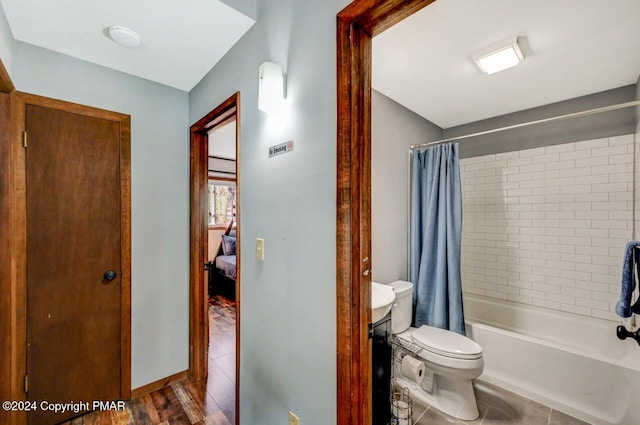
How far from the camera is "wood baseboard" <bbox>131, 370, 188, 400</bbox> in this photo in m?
1.97

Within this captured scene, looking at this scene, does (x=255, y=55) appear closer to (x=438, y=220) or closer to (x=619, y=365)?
(x=438, y=220)

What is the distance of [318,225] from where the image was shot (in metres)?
1.12

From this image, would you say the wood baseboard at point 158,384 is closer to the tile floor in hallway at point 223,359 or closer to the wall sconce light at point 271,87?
the tile floor in hallway at point 223,359

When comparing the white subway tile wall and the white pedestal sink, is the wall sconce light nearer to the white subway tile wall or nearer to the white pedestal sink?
the white pedestal sink

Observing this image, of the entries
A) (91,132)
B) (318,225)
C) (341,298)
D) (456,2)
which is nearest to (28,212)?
(91,132)

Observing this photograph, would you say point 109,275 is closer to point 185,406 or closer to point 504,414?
point 185,406

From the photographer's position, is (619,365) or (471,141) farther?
(471,141)

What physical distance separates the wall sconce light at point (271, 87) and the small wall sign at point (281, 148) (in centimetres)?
18

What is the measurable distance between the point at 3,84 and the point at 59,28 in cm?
42

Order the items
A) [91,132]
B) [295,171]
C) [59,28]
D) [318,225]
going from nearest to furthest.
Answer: [318,225], [295,171], [59,28], [91,132]

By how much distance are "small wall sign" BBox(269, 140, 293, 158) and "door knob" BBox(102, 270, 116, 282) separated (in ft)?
4.83

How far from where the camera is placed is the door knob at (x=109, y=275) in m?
1.83

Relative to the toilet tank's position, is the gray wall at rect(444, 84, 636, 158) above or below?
above

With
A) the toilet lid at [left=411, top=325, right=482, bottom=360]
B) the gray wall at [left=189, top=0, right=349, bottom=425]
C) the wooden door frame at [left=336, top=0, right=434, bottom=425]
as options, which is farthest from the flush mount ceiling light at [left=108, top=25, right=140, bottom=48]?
the toilet lid at [left=411, top=325, right=482, bottom=360]
